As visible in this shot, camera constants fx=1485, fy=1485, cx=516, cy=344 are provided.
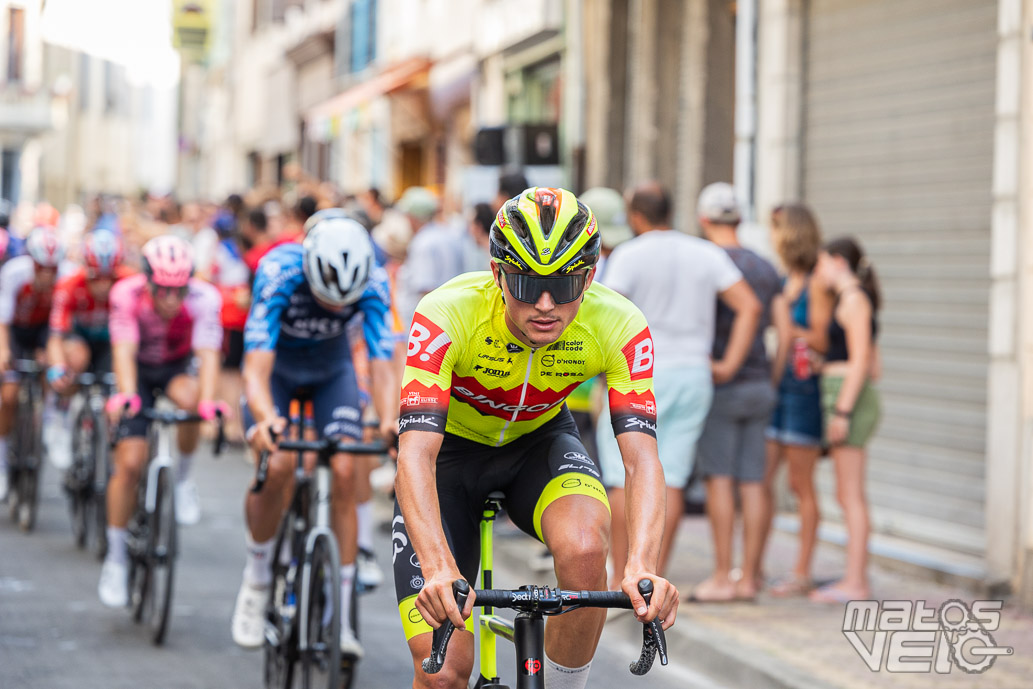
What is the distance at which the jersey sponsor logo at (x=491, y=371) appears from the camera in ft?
13.8

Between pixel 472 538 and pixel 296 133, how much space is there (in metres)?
32.4

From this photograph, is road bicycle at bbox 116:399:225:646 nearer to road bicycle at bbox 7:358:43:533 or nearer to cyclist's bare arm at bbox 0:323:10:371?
road bicycle at bbox 7:358:43:533

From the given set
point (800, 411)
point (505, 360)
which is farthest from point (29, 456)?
point (505, 360)

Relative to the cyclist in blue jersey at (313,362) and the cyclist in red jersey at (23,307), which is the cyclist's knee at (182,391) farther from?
the cyclist in red jersey at (23,307)

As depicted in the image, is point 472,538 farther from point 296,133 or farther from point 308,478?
point 296,133

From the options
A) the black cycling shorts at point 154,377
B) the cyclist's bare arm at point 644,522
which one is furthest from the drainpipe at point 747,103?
the cyclist's bare arm at point 644,522

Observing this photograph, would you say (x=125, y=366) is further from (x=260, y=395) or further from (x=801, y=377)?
(x=801, y=377)

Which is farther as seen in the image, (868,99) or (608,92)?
(608,92)

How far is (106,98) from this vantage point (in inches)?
2603

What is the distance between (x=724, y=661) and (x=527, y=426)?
278 centimetres

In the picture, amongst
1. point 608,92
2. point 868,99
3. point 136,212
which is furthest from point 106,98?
point 868,99

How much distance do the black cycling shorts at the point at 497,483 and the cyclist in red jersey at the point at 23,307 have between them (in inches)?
268

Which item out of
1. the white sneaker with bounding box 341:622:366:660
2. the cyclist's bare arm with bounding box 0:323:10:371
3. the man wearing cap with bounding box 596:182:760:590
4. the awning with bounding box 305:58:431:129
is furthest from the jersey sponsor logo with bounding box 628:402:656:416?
the awning with bounding box 305:58:431:129

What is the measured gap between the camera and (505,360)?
418 cm
